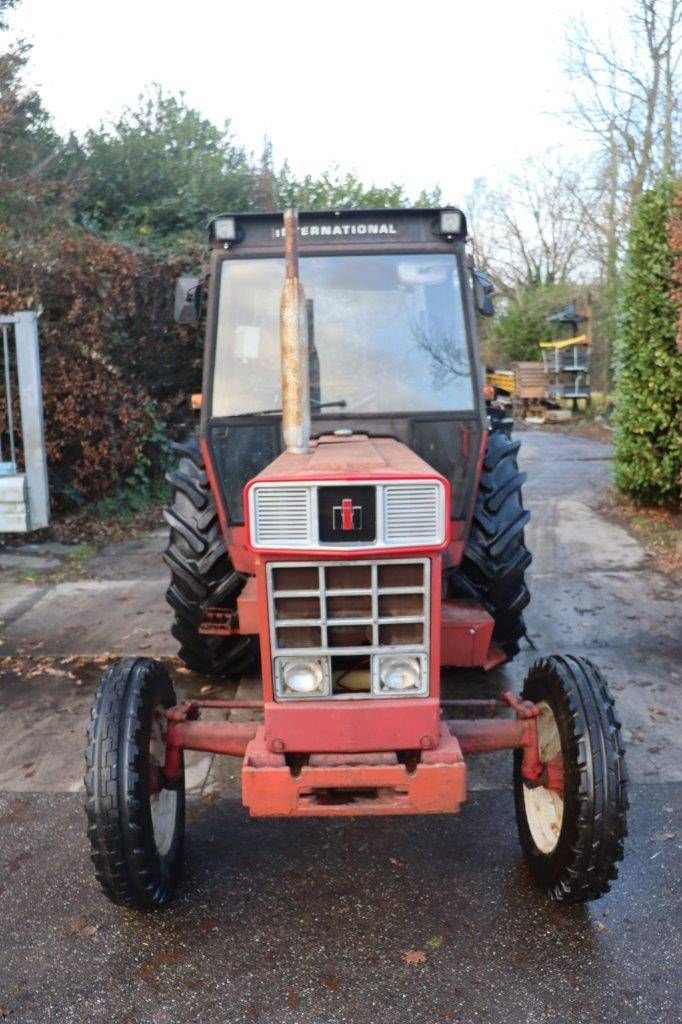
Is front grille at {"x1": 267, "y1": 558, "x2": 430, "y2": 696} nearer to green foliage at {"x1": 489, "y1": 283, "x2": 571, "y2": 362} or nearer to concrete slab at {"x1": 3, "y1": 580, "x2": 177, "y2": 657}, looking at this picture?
concrete slab at {"x1": 3, "y1": 580, "x2": 177, "y2": 657}

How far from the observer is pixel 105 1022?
8.44 feet

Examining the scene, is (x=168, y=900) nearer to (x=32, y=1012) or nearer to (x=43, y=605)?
(x=32, y=1012)

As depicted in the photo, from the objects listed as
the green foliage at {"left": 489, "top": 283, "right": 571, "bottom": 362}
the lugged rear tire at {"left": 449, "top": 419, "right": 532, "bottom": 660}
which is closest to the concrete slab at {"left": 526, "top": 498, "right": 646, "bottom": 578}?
the lugged rear tire at {"left": 449, "top": 419, "right": 532, "bottom": 660}

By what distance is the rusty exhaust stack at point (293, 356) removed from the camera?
8.77 ft

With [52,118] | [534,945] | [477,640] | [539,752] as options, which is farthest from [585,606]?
[52,118]

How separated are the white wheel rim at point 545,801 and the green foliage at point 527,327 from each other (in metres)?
24.5

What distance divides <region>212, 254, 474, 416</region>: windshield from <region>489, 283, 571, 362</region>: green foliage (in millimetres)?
23203

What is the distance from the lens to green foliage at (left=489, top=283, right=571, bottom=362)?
26953 mm

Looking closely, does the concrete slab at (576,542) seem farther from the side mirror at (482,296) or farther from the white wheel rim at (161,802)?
the white wheel rim at (161,802)

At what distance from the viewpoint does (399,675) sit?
2.89 metres

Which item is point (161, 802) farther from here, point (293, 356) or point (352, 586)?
point (293, 356)

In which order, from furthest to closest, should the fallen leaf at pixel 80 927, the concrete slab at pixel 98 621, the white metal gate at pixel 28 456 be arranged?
the concrete slab at pixel 98 621 → the white metal gate at pixel 28 456 → the fallen leaf at pixel 80 927

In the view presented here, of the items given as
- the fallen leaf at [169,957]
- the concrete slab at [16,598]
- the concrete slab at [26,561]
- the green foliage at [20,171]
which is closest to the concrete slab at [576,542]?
the concrete slab at [16,598]

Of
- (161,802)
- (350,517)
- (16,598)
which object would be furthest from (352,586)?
(16,598)
